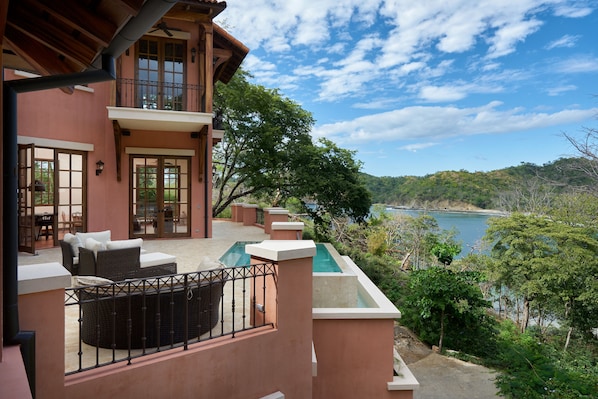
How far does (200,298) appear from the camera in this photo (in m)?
3.79

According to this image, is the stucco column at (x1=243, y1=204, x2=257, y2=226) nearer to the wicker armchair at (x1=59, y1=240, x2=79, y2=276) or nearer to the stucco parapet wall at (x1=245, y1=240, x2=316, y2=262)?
the wicker armchair at (x1=59, y1=240, x2=79, y2=276)

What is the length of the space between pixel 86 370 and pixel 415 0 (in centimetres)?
1809

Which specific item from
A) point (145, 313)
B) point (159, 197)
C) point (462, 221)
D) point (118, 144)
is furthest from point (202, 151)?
point (462, 221)

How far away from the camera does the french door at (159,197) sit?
10.3 m

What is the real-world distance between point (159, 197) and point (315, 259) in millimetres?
5149

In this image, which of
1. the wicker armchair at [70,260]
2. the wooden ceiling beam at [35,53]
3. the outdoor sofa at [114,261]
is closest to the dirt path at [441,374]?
the outdoor sofa at [114,261]

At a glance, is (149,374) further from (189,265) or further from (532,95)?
(532,95)

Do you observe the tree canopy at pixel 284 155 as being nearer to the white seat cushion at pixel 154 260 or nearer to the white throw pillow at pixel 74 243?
the white seat cushion at pixel 154 260

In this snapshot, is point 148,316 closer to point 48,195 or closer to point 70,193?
point 48,195

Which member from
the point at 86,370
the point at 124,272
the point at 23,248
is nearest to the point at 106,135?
the point at 23,248

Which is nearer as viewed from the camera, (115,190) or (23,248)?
(23,248)

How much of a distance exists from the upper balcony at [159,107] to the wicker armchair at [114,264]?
15.8 feet

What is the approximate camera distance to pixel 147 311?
360cm

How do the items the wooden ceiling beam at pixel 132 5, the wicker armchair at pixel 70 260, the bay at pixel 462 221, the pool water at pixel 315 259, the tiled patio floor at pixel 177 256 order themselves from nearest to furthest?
the wooden ceiling beam at pixel 132 5 → the tiled patio floor at pixel 177 256 → the wicker armchair at pixel 70 260 → the pool water at pixel 315 259 → the bay at pixel 462 221
